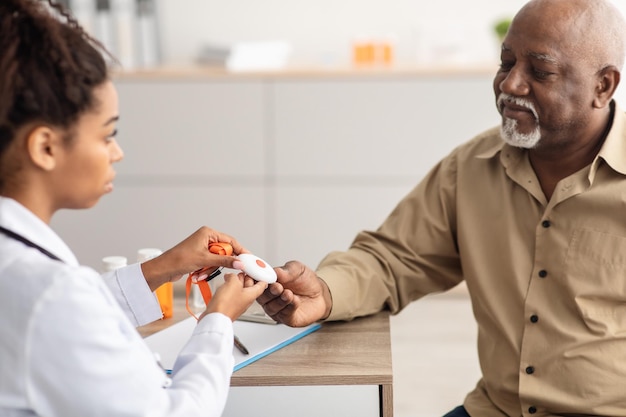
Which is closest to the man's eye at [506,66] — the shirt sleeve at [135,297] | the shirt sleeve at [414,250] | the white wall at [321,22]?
the shirt sleeve at [414,250]

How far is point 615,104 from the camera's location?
203 cm

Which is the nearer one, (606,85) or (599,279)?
(599,279)

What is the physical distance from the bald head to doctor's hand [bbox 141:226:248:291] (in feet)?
2.50

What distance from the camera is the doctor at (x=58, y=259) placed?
121cm

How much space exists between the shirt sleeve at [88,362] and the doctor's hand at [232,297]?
0.59ft

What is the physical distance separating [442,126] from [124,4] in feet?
4.83

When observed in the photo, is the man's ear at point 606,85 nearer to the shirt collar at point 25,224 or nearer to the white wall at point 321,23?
the shirt collar at point 25,224

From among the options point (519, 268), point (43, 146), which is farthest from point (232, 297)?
point (519, 268)

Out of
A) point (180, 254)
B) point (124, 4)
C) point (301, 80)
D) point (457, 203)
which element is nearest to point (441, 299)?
point (301, 80)

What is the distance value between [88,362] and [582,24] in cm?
123

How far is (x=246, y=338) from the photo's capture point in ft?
5.87

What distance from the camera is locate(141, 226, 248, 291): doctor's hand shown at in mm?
1716

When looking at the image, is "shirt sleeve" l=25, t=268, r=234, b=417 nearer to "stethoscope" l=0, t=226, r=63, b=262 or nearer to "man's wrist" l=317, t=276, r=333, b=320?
"stethoscope" l=0, t=226, r=63, b=262

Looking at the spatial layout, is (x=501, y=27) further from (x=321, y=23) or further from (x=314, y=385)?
(x=314, y=385)
